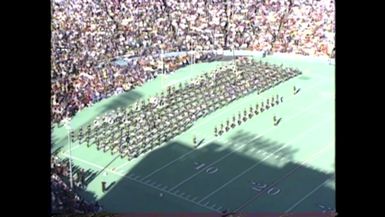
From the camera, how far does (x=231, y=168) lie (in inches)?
165

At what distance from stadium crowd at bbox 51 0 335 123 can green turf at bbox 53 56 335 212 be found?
186 millimetres

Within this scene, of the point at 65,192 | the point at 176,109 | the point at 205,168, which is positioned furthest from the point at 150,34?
the point at 65,192

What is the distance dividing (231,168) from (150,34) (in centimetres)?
97

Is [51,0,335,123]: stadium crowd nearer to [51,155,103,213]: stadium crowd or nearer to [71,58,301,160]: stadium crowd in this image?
[71,58,301,160]: stadium crowd

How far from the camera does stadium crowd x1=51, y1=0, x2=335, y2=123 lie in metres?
4.28

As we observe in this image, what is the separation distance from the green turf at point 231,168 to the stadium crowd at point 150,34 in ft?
0.61

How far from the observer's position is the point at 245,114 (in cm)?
436

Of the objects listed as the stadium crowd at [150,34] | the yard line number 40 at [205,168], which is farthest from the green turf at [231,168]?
the stadium crowd at [150,34]

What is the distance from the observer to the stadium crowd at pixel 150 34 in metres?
4.28

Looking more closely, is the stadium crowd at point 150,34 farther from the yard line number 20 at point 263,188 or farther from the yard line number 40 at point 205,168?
the yard line number 20 at point 263,188
